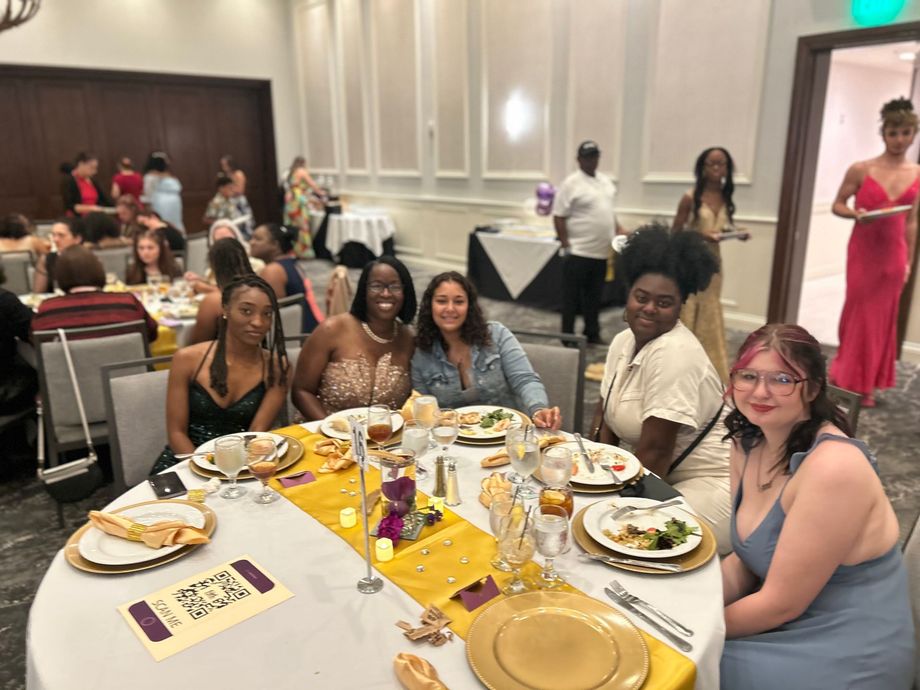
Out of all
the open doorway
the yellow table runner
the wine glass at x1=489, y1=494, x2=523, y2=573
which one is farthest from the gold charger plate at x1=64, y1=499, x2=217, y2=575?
the open doorway

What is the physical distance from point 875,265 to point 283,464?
3.85m

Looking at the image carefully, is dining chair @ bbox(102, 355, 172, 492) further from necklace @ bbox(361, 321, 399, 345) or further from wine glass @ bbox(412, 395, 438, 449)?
wine glass @ bbox(412, 395, 438, 449)

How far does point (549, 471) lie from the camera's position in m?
1.49

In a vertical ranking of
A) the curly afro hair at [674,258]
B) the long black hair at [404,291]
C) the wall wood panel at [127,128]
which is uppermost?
the wall wood panel at [127,128]

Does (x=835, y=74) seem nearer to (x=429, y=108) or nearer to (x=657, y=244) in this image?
(x=429, y=108)

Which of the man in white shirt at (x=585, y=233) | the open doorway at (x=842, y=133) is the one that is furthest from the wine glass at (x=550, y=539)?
the open doorway at (x=842, y=133)

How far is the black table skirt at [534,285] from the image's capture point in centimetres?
648

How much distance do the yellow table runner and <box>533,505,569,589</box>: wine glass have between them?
0.04 metres

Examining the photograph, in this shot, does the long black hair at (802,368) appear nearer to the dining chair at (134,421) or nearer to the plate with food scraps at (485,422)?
the plate with food scraps at (485,422)

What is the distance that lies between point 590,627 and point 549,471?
0.39m

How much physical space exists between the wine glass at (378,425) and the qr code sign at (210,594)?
1.78 ft

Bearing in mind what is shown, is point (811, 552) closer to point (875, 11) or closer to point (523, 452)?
point (523, 452)

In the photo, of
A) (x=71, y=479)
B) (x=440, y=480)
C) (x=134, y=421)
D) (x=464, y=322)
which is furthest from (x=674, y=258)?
(x=71, y=479)

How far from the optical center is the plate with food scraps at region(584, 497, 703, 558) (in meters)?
1.38
